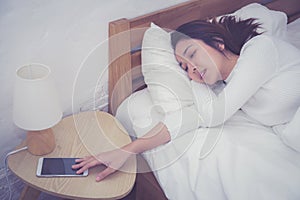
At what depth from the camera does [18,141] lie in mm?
1182

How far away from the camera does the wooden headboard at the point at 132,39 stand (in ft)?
4.00

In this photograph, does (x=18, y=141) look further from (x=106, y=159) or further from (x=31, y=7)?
(x=31, y=7)

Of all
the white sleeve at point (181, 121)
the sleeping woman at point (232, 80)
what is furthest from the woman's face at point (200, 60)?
the white sleeve at point (181, 121)

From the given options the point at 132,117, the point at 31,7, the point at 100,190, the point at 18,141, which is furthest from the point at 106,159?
the point at 31,7

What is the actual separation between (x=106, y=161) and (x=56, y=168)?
0.14m

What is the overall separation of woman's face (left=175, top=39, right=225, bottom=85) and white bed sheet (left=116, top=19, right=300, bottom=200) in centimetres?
16

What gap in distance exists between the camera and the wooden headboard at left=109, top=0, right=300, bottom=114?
1.22m

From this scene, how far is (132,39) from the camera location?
1.27 meters

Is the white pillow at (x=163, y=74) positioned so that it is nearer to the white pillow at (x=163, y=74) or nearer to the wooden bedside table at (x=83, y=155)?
the white pillow at (x=163, y=74)

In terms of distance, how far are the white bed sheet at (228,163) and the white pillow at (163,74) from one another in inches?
2.5

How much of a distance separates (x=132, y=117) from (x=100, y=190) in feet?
1.03

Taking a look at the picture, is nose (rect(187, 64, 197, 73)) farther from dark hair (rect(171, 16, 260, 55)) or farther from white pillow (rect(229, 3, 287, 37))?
white pillow (rect(229, 3, 287, 37))

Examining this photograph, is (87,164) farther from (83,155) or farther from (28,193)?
(28,193)

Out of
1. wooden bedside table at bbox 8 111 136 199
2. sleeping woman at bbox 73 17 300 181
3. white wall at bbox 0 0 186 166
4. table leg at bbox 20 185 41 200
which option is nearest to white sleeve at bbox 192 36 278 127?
sleeping woman at bbox 73 17 300 181
